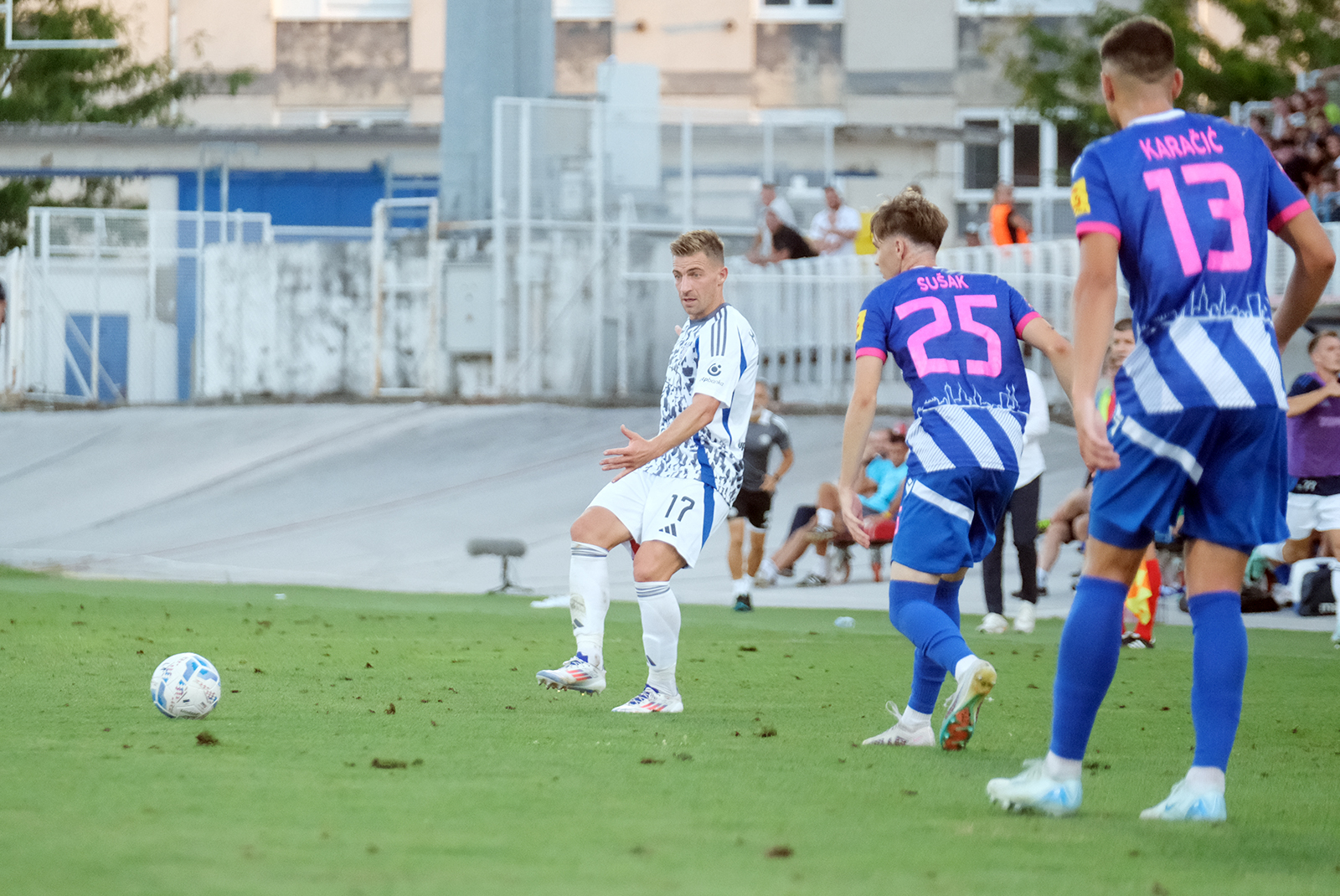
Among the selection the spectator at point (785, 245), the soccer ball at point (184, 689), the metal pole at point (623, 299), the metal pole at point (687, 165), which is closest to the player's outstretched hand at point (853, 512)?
the soccer ball at point (184, 689)

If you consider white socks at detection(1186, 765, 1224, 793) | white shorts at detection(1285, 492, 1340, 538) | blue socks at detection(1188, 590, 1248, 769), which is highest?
blue socks at detection(1188, 590, 1248, 769)

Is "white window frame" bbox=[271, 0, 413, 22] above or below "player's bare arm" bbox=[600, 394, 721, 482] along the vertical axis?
above

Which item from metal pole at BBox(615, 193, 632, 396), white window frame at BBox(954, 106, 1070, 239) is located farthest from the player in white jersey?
white window frame at BBox(954, 106, 1070, 239)

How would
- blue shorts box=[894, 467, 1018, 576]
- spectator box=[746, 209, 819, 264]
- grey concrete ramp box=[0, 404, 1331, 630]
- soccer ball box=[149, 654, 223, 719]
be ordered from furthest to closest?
spectator box=[746, 209, 819, 264], grey concrete ramp box=[0, 404, 1331, 630], soccer ball box=[149, 654, 223, 719], blue shorts box=[894, 467, 1018, 576]

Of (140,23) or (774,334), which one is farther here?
(140,23)

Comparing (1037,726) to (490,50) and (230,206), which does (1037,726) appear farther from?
(230,206)

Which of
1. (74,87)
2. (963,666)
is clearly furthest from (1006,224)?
(74,87)

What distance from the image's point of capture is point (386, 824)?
4.04 metres

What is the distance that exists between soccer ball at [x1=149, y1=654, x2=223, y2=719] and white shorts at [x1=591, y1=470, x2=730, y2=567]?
166 centimetres

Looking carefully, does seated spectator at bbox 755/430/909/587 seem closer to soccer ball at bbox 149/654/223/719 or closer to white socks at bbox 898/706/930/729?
white socks at bbox 898/706/930/729

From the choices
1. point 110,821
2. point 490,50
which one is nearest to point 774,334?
point 490,50

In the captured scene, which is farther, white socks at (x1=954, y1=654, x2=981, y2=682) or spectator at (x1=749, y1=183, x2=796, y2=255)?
spectator at (x1=749, y1=183, x2=796, y2=255)

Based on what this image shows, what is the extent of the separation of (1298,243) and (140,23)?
1326 inches

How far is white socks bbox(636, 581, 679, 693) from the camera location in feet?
21.7
